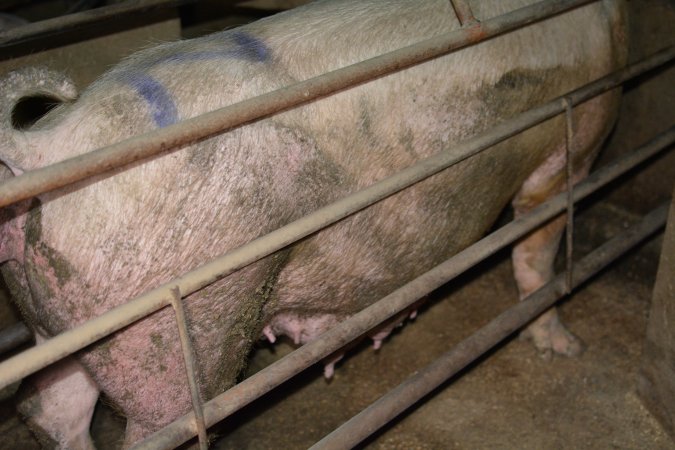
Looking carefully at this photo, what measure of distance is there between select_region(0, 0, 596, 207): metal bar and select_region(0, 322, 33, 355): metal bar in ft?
4.41

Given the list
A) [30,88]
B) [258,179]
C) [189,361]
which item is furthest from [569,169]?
[30,88]

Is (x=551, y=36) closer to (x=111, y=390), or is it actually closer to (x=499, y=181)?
(x=499, y=181)

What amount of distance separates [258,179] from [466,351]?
0.83 m

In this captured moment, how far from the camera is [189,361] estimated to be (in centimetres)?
150

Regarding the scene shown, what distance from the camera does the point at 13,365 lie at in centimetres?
124

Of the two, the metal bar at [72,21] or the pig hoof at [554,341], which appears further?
the pig hoof at [554,341]

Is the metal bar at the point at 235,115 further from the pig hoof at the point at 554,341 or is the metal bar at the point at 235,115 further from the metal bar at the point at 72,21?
the pig hoof at the point at 554,341

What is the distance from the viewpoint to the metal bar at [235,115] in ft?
3.96

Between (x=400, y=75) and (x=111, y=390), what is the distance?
3.82 ft

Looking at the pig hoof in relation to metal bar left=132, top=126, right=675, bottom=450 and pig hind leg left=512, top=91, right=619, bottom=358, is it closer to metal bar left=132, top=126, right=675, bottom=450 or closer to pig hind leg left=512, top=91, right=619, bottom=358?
pig hind leg left=512, top=91, right=619, bottom=358

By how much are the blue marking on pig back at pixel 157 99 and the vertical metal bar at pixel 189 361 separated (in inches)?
18.3

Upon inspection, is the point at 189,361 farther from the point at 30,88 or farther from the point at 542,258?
the point at 542,258

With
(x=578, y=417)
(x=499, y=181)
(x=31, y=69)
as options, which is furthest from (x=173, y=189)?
(x=578, y=417)

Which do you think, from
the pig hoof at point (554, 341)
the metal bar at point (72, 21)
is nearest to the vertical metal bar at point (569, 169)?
the pig hoof at point (554, 341)
